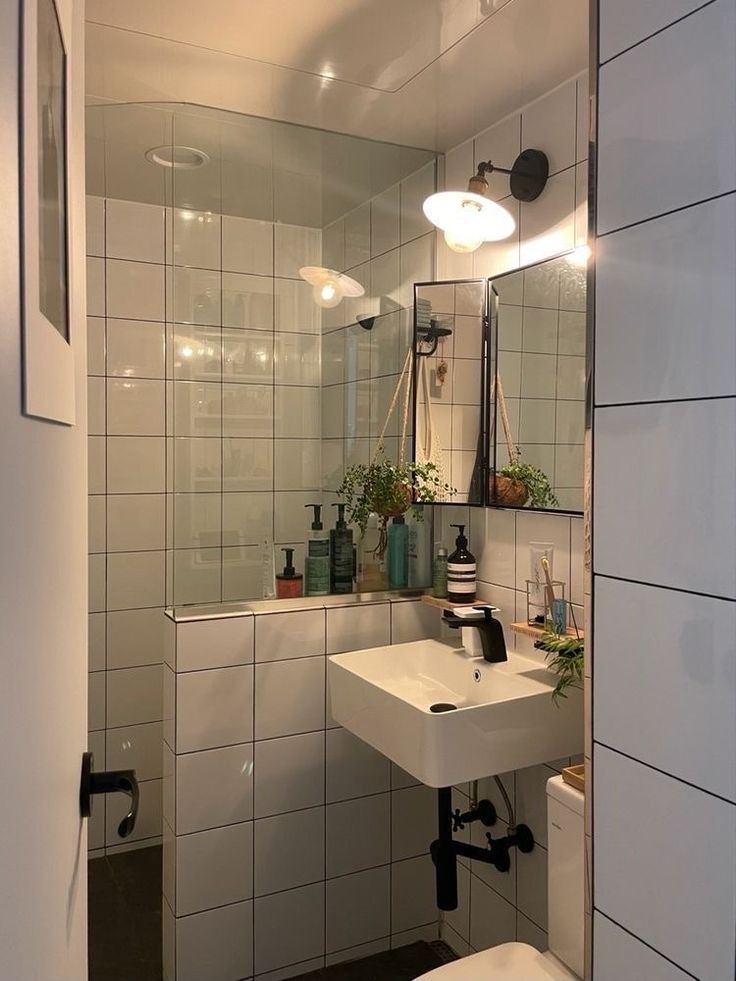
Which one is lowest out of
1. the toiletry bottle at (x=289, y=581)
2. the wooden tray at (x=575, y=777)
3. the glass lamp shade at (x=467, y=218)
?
the wooden tray at (x=575, y=777)

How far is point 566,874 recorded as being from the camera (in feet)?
5.31

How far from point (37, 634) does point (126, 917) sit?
7.79 feet

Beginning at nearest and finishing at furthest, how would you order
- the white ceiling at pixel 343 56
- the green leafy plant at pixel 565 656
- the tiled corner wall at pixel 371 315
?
the white ceiling at pixel 343 56 < the green leafy plant at pixel 565 656 < the tiled corner wall at pixel 371 315

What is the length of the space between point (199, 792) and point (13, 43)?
193 centimetres

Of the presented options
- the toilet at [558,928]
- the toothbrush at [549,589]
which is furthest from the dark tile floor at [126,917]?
the toothbrush at [549,589]

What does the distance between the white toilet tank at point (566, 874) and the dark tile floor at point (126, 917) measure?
128cm

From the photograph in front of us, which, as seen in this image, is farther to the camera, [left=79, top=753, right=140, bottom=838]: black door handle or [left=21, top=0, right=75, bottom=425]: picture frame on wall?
[left=79, top=753, right=140, bottom=838]: black door handle

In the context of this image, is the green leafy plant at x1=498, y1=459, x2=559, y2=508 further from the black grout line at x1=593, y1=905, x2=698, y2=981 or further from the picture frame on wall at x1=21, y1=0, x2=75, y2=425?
the picture frame on wall at x1=21, y1=0, x2=75, y2=425

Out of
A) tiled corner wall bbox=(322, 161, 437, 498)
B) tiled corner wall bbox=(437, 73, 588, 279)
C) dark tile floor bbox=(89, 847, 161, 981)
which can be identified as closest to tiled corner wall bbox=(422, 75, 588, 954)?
tiled corner wall bbox=(437, 73, 588, 279)

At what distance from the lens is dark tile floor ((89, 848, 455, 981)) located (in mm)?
2221

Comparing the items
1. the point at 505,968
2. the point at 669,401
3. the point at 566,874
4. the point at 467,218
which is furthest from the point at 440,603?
the point at 669,401

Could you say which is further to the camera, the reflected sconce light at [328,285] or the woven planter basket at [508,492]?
the reflected sconce light at [328,285]

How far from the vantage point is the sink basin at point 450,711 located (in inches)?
66.4

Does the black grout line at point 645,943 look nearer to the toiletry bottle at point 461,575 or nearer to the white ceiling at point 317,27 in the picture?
the toiletry bottle at point 461,575
